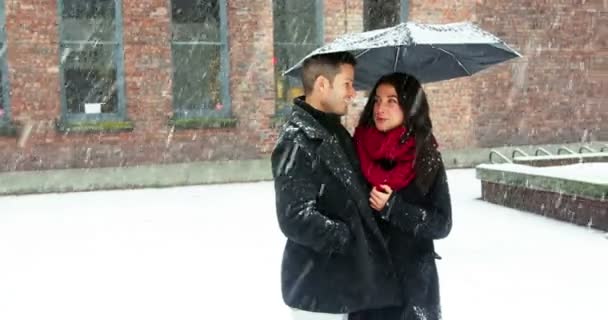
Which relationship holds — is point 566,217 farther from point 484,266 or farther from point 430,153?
point 430,153

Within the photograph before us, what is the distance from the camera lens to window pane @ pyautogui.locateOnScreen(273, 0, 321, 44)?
1282cm

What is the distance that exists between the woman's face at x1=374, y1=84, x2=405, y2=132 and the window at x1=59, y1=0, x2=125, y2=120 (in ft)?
31.9

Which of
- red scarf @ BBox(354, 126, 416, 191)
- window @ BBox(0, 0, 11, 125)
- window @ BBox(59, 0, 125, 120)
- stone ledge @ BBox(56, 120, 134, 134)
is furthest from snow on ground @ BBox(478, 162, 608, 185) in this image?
window @ BBox(0, 0, 11, 125)

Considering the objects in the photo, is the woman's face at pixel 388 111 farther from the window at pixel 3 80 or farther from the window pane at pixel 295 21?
the window pane at pixel 295 21

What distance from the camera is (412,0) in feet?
44.9

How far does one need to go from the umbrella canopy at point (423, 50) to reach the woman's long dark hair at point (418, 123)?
0.18 m

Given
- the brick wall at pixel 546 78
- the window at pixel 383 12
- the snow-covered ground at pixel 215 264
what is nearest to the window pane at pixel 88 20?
the snow-covered ground at pixel 215 264

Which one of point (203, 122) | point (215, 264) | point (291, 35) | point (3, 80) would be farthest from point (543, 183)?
point (3, 80)

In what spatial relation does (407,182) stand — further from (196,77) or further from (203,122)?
(196,77)

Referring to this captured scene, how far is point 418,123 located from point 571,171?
675cm

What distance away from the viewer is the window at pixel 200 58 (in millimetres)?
12188

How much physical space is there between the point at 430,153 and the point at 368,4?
1130 centimetres

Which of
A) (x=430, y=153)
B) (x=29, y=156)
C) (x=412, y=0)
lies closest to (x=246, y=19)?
(x=412, y=0)

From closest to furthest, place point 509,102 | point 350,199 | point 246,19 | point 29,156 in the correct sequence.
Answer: point 350,199, point 29,156, point 246,19, point 509,102
